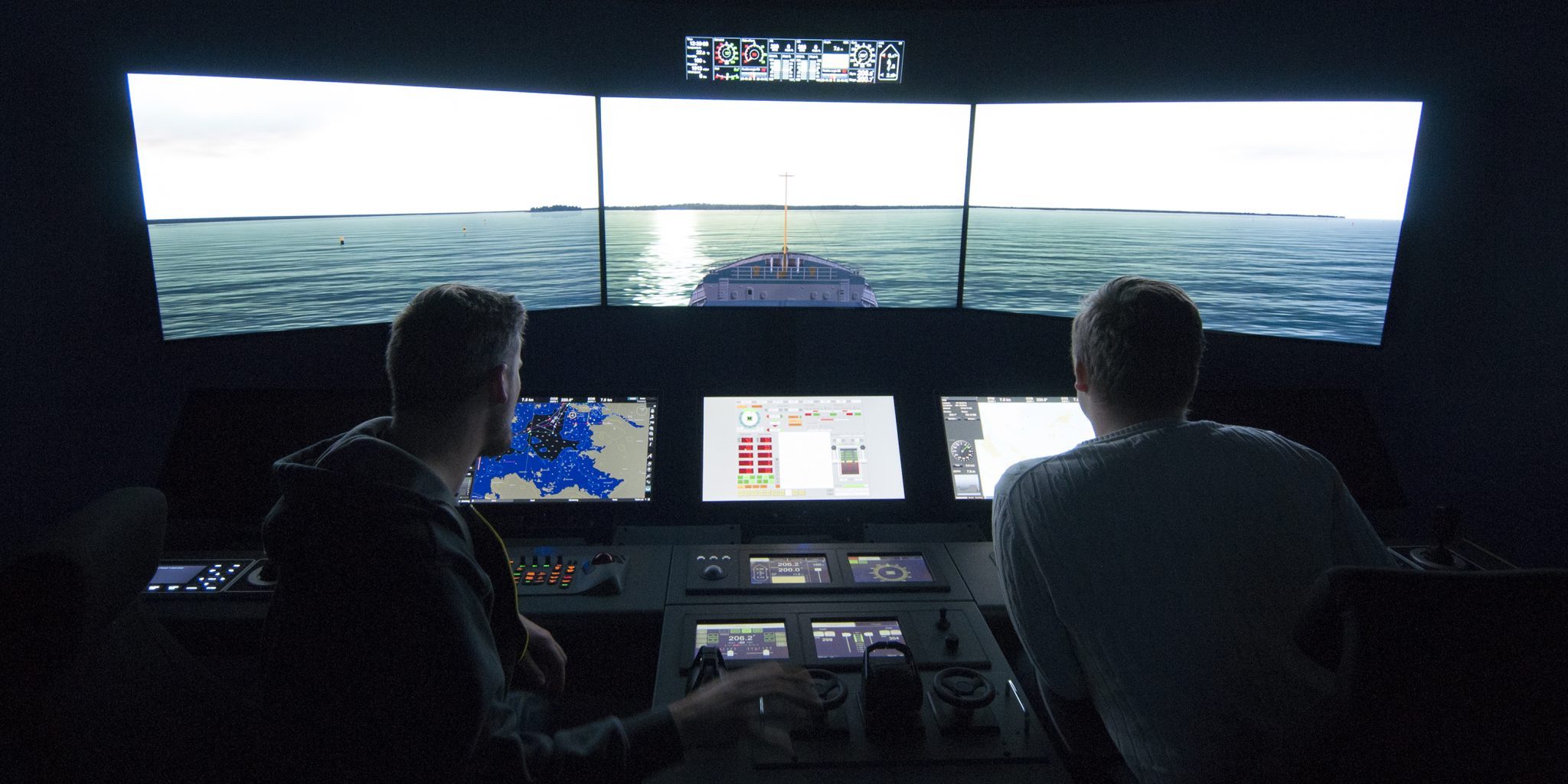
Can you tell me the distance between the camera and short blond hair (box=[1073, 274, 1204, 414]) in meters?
1.24

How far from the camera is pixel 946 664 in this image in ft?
4.57

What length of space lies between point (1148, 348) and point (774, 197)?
3.69 ft

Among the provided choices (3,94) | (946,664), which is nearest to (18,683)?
(946,664)

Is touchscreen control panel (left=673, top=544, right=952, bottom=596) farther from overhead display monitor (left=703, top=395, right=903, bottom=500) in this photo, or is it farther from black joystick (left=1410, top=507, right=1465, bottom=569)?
black joystick (left=1410, top=507, right=1465, bottom=569)

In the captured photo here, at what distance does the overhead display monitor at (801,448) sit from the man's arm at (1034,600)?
81cm

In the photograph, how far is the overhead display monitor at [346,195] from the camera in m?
1.78

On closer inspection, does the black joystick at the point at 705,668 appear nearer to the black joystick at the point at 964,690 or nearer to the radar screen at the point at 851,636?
the radar screen at the point at 851,636

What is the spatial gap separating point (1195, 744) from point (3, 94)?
8.74ft

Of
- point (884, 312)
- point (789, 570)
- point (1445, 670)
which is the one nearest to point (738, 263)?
point (884, 312)

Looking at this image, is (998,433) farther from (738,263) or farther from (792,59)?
(792,59)

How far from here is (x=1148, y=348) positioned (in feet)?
4.09

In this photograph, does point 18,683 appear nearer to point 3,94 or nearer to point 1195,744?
point 1195,744

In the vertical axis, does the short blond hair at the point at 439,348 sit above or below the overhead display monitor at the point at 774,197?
below

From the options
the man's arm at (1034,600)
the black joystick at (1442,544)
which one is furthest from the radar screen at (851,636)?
the black joystick at (1442,544)
